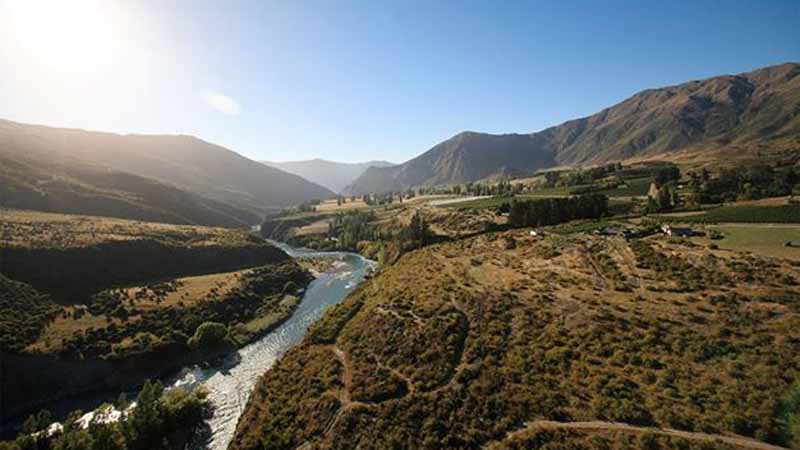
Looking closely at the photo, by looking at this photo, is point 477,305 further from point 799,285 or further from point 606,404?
point 799,285

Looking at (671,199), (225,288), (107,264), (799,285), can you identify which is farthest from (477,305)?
(107,264)

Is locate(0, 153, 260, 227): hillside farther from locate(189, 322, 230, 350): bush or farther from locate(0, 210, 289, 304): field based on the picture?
locate(189, 322, 230, 350): bush

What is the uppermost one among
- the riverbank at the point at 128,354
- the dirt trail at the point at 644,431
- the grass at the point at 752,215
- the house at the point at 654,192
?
the house at the point at 654,192

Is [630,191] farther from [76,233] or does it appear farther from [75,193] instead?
[75,193]

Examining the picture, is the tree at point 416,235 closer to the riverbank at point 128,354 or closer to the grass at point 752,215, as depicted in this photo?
the riverbank at point 128,354

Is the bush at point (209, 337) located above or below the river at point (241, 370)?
above

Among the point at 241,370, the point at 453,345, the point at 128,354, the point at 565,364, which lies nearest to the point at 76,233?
the point at 128,354

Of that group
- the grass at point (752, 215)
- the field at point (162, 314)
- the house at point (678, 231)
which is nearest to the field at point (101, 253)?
the field at point (162, 314)
